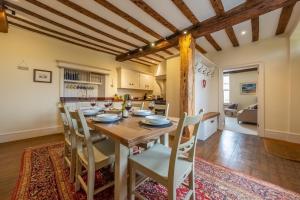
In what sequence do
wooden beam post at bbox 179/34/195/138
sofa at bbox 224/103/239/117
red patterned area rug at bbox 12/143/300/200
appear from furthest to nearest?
sofa at bbox 224/103/239/117, wooden beam post at bbox 179/34/195/138, red patterned area rug at bbox 12/143/300/200

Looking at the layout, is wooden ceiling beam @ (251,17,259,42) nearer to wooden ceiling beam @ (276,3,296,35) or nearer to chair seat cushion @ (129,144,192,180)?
wooden ceiling beam @ (276,3,296,35)

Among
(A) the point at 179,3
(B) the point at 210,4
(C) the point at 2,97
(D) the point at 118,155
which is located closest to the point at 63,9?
(A) the point at 179,3

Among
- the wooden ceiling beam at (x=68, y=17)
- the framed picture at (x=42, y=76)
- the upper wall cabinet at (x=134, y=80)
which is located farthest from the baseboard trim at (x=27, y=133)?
the wooden ceiling beam at (x=68, y=17)

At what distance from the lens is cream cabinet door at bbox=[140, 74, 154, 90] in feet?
18.6

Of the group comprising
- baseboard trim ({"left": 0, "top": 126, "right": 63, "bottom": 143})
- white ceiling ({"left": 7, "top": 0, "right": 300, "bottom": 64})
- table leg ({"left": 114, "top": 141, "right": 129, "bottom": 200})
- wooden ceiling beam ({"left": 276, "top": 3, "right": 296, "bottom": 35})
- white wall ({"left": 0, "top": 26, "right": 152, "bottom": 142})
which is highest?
wooden ceiling beam ({"left": 276, "top": 3, "right": 296, "bottom": 35})

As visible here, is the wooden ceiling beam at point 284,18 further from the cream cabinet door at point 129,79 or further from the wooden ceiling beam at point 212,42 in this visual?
the cream cabinet door at point 129,79

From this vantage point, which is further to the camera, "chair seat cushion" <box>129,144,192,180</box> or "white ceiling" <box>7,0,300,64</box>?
"white ceiling" <box>7,0,300,64</box>

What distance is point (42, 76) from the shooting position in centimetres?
340

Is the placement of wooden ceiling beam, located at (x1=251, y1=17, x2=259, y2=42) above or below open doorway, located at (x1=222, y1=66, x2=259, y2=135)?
above

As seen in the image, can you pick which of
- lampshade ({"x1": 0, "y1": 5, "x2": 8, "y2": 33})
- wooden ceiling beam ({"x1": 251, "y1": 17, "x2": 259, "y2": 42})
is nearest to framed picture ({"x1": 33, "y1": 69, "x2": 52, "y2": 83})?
lampshade ({"x1": 0, "y1": 5, "x2": 8, "y2": 33})

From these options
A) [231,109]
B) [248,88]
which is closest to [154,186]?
[231,109]

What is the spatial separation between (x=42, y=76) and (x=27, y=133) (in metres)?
1.45

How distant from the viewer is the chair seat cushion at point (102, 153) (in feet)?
4.15

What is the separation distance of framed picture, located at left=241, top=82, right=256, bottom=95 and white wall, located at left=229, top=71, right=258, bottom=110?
0.52ft
